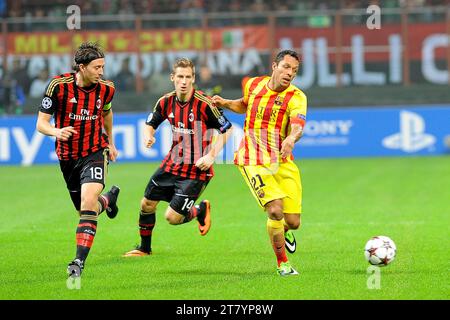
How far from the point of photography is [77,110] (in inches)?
368

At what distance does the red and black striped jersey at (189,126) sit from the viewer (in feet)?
32.9

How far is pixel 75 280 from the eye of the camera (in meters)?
8.48

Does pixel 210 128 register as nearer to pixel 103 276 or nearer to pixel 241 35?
pixel 103 276

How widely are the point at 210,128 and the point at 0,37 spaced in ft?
54.5

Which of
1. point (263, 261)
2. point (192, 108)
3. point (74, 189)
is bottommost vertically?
point (263, 261)

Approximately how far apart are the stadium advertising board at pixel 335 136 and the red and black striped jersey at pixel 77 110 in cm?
1399

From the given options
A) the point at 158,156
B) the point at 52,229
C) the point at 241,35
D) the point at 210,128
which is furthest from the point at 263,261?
the point at 241,35

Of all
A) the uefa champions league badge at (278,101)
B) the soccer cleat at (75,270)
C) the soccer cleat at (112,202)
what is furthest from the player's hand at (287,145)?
the soccer cleat at (112,202)

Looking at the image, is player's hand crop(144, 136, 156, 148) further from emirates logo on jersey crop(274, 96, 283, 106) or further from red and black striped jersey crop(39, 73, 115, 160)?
emirates logo on jersey crop(274, 96, 283, 106)

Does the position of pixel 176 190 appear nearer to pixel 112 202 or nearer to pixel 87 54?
pixel 112 202

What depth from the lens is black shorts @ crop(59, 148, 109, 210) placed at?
9.23 m

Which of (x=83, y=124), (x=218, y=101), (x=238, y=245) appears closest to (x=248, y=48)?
(x=238, y=245)

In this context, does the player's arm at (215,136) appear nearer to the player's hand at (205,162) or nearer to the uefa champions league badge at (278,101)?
the player's hand at (205,162)

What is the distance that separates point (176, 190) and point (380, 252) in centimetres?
242
